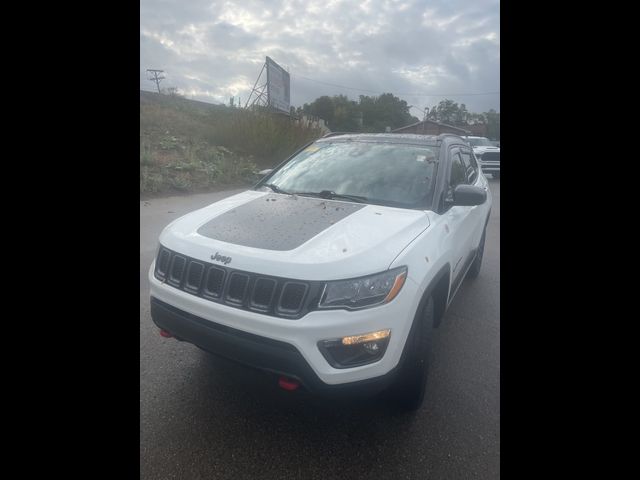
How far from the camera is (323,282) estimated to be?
172 centimetres

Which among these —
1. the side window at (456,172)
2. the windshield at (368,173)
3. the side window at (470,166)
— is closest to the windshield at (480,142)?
the side window at (470,166)

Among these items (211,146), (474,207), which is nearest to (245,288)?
(474,207)

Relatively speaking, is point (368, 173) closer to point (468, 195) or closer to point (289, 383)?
point (468, 195)

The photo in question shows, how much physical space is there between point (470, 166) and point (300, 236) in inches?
116

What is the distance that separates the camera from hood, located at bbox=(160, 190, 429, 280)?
1.78 metres

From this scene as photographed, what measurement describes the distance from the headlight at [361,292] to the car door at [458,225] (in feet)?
3.12

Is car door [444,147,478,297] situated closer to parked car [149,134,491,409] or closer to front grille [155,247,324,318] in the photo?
parked car [149,134,491,409]

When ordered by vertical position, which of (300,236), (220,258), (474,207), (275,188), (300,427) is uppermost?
(275,188)

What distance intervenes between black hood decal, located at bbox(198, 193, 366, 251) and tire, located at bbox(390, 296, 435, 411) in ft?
2.49

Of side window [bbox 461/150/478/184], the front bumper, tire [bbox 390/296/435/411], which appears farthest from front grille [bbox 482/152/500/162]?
the front bumper
